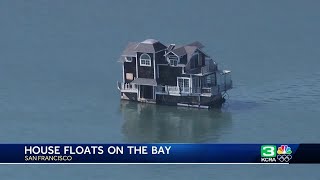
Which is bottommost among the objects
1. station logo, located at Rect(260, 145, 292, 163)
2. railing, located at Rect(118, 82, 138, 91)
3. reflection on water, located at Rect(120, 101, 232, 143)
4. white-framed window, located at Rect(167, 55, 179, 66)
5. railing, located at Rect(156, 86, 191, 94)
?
reflection on water, located at Rect(120, 101, 232, 143)

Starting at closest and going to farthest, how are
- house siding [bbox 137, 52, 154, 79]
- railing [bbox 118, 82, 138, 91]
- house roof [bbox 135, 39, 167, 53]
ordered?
house roof [bbox 135, 39, 167, 53] < house siding [bbox 137, 52, 154, 79] < railing [bbox 118, 82, 138, 91]

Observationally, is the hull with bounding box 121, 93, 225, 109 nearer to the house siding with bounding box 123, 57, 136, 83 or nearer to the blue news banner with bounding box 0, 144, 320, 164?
the house siding with bounding box 123, 57, 136, 83

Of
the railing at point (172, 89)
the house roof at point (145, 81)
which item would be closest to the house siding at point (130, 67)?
the house roof at point (145, 81)

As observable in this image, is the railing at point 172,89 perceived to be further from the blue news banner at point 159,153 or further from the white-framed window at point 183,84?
the blue news banner at point 159,153

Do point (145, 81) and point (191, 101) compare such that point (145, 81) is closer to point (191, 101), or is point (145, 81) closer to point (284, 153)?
point (191, 101)

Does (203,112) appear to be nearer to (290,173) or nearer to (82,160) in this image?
(290,173)

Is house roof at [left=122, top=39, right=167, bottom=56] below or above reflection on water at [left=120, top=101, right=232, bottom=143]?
above

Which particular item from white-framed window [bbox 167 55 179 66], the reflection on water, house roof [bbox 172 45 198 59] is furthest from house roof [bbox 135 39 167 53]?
the reflection on water

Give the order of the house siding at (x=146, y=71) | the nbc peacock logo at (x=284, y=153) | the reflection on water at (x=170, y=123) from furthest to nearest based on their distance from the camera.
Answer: the house siding at (x=146, y=71) < the reflection on water at (x=170, y=123) < the nbc peacock logo at (x=284, y=153)

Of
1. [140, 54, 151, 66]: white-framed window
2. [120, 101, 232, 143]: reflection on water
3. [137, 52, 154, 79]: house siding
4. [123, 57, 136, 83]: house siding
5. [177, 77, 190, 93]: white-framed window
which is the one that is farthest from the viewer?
[123, 57, 136, 83]: house siding
